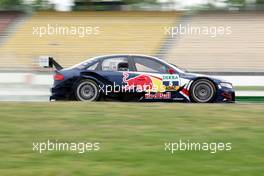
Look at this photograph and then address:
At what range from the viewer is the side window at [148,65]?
490 inches

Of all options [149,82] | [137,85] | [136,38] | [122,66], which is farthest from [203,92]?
[136,38]

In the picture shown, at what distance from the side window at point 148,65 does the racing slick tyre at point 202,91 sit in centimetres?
75

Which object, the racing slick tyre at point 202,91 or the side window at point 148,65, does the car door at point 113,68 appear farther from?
the racing slick tyre at point 202,91

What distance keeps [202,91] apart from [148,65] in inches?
52.3

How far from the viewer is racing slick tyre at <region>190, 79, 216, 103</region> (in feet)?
40.2

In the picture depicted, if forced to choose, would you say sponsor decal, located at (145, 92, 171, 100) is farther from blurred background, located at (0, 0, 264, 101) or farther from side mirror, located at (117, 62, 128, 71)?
blurred background, located at (0, 0, 264, 101)

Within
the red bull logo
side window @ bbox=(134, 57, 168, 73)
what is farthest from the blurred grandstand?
the red bull logo

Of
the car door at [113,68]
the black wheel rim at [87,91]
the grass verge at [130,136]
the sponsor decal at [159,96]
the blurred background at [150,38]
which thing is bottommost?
the grass verge at [130,136]

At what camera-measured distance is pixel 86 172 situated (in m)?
5.91

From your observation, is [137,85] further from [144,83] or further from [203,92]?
[203,92]

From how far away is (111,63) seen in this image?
12562mm

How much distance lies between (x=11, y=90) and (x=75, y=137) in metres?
7.14

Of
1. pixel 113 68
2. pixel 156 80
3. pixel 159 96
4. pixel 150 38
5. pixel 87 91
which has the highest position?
pixel 150 38

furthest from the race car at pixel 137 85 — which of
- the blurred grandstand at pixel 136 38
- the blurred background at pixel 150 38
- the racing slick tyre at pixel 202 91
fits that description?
the blurred grandstand at pixel 136 38
